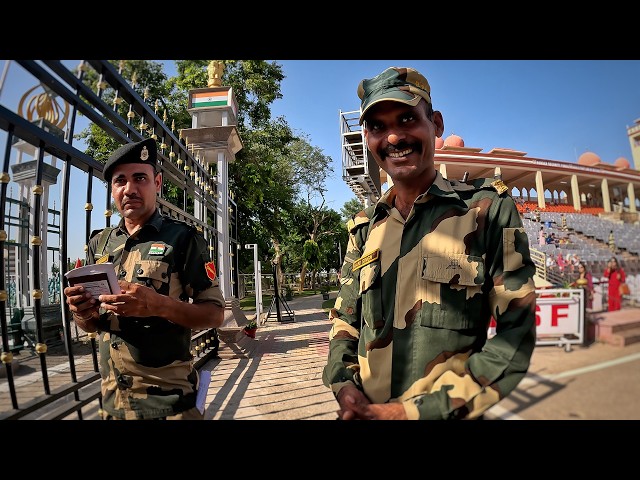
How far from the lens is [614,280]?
1498mm

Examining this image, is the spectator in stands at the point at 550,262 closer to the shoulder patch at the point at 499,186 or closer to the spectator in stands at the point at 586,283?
the spectator in stands at the point at 586,283

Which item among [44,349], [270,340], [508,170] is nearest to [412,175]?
[508,170]

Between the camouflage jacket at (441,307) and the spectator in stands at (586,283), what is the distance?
86 centimetres

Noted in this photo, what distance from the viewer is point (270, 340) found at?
5.94 meters

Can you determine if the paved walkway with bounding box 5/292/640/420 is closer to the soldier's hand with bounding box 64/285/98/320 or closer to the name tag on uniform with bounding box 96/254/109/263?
the soldier's hand with bounding box 64/285/98/320

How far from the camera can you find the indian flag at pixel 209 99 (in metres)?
2.92

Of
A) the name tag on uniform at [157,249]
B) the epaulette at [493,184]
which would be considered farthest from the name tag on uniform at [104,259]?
the epaulette at [493,184]

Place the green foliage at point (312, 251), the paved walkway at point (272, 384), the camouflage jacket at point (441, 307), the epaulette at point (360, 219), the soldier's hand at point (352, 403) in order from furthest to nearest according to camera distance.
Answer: the green foliage at point (312, 251) < the paved walkway at point (272, 384) < the epaulette at point (360, 219) < the soldier's hand at point (352, 403) < the camouflage jacket at point (441, 307)

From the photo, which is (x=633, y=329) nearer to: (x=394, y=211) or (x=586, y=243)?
(x=586, y=243)

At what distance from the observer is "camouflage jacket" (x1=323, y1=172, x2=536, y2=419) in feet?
3.26

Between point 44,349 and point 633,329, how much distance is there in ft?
8.47

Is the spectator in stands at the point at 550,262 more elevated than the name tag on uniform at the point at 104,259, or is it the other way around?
the name tag on uniform at the point at 104,259

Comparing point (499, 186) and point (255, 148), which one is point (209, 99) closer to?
point (255, 148)

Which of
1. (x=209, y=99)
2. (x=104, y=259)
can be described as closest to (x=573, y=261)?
(x=104, y=259)
